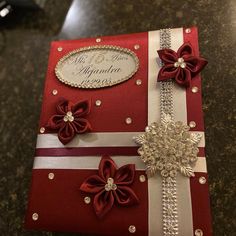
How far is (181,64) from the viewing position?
63 centimetres

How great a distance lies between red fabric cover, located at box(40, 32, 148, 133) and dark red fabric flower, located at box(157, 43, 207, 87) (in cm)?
4

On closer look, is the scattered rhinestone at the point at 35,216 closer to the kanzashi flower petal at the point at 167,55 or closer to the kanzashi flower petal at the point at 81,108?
the kanzashi flower petal at the point at 81,108

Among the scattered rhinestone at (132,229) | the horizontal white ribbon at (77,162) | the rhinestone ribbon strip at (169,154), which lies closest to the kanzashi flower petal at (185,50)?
the rhinestone ribbon strip at (169,154)

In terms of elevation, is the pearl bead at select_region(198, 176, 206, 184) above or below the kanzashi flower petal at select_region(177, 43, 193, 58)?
below

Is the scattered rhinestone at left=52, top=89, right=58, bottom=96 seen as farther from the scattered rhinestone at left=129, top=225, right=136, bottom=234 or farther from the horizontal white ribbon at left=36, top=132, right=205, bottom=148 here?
the scattered rhinestone at left=129, top=225, right=136, bottom=234

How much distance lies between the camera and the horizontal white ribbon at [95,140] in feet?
2.01

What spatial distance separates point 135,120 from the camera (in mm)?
620

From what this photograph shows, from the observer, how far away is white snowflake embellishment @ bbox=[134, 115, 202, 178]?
56 centimetres

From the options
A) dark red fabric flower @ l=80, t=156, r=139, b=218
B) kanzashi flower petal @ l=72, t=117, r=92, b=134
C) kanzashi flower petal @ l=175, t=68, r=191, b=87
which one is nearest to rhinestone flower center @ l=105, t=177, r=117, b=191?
dark red fabric flower @ l=80, t=156, r=139, b=218

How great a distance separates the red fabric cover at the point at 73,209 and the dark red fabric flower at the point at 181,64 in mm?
185

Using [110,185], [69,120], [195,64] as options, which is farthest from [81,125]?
[195,64]

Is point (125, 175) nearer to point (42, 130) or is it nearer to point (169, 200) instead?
point (169, 200)

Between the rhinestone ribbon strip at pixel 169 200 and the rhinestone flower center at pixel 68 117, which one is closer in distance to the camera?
the rhinestone ribbon strip at pixel 169 200

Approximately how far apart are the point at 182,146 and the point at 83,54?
29 cm
